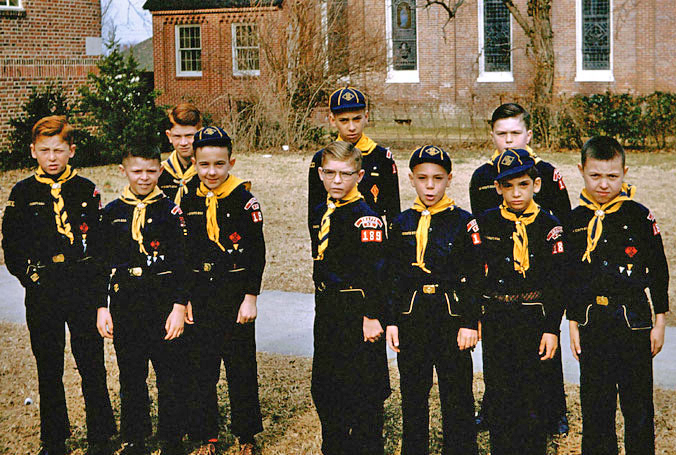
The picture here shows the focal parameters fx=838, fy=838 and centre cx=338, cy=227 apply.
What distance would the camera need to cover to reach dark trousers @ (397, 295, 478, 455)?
14.2 feet

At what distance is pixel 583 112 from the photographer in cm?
2244

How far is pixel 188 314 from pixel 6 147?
1712 centimetres

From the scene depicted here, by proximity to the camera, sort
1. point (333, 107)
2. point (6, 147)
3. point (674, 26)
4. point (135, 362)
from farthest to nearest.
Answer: point (674, 26) → point (6, 147) → point (333, 107) → point (135, 362)

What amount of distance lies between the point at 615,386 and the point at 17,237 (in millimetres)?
3377

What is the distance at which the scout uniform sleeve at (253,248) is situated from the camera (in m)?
4.83

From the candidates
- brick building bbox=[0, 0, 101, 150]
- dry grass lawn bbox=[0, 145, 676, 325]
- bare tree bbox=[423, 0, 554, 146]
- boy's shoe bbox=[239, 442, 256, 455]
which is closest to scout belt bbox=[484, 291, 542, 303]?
boy's shoe bbox=[239, 442, 256, 455]

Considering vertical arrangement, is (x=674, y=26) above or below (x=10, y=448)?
above

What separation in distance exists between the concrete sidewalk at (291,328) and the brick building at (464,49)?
2071 cm

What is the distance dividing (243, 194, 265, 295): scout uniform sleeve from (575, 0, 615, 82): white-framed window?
30.2 metres

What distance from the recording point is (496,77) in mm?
Result: 33844

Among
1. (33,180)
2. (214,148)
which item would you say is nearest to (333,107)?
(214,148)

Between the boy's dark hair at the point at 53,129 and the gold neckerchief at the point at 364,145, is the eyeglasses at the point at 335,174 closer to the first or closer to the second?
the gold neckerchief at the point at 364,145

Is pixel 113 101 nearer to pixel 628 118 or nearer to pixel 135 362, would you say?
pixel 628 118

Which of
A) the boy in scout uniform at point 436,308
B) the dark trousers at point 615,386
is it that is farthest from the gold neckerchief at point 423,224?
the dark trousers at point 615,386
